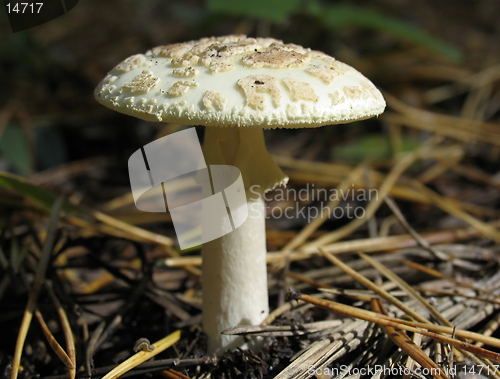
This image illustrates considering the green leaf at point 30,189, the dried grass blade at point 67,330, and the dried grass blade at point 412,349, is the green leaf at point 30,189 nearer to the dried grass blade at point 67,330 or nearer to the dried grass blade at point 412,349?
the dried grass blade at point 67,330

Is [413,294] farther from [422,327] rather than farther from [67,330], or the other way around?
[67,330]

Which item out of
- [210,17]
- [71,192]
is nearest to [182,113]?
[71,192]

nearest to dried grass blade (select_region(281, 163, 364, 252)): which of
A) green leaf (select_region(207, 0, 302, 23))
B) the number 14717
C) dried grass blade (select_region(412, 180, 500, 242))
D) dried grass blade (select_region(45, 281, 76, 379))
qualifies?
dried grass blade (select_region(412, 180, 500, 242))

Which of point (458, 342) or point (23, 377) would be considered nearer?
point (458, 342)

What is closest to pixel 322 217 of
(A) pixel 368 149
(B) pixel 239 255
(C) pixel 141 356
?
(A) pixel 368 149

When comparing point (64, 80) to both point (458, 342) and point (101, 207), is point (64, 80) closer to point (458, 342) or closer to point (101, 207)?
point (101, 207)

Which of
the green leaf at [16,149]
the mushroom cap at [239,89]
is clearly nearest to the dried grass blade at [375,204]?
the mushroom cap at [239,89]
